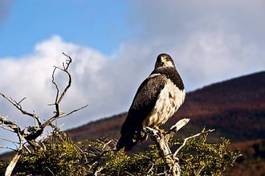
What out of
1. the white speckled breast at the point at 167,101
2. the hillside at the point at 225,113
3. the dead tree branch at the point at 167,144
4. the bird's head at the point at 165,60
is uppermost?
the hillside at the point at 225,113

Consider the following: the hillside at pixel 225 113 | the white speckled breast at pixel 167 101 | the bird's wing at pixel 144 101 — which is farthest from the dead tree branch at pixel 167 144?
the hillside at pixel 225 113

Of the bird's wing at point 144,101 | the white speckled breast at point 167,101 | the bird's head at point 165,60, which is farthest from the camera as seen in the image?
the bird's head at point 165,60

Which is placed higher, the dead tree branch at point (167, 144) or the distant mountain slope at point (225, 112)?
the distant mountain slope at point (225, 112)

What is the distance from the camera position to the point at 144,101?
44.4 ft

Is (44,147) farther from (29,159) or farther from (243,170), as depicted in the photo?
(243,170)

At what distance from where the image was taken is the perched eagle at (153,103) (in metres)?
13.2

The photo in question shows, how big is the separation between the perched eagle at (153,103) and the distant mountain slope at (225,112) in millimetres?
67161

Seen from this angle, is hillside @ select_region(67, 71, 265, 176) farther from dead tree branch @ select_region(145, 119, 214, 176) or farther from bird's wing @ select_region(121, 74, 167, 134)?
dead tree branch @ select_region(145, 119, 214, 176)

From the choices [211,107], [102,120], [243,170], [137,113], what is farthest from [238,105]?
[137,113]

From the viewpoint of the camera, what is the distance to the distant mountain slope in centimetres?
9156

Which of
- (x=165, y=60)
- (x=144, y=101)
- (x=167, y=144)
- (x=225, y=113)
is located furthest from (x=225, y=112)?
(x=167, y=144)

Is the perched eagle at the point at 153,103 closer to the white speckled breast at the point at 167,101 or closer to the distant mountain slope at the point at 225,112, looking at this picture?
the white speckled breast at the point at 167,101

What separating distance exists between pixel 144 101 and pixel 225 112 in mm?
90598

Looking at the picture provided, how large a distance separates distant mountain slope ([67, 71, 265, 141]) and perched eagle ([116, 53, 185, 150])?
67.2 metres
